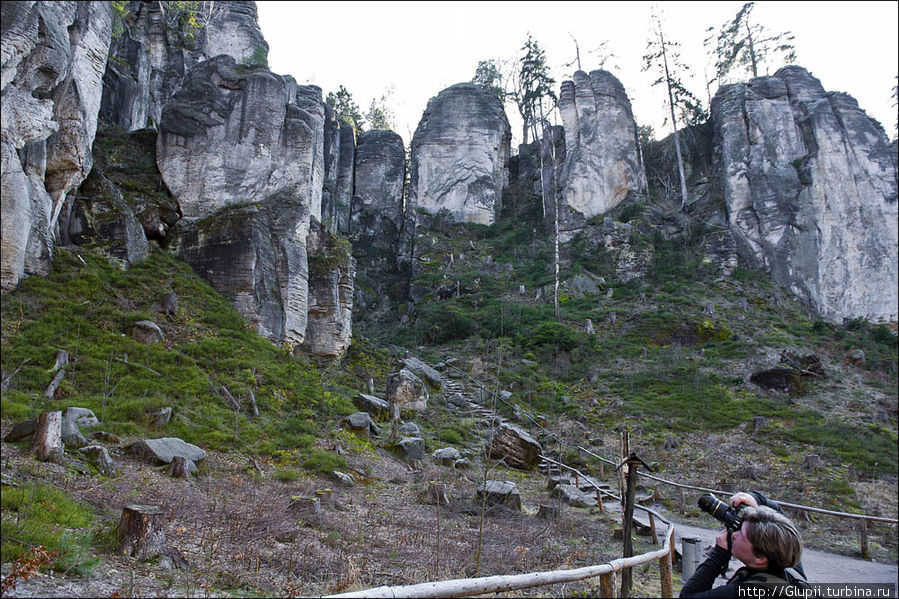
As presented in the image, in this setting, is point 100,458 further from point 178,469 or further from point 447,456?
point 447,456

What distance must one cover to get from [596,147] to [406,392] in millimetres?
26191

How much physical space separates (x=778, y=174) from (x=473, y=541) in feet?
103

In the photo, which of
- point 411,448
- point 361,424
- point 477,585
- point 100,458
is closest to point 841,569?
point 477,585

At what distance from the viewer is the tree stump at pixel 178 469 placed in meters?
7.12

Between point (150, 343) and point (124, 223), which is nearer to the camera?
point (150, 343)

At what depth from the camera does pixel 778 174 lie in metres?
29.8

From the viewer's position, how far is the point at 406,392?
1559 cm

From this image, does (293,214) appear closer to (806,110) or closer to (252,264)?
(252,264)

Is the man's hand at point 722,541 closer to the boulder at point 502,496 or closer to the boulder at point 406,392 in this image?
the boulder at point 502,496

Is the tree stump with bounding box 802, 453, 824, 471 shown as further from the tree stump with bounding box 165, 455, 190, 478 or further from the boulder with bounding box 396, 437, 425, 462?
the tree stump with bounding box 165, 455, 190, 478

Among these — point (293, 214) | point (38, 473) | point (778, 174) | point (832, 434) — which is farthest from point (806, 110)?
point (38, 473)

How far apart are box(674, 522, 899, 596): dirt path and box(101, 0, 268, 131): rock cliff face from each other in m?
21.2

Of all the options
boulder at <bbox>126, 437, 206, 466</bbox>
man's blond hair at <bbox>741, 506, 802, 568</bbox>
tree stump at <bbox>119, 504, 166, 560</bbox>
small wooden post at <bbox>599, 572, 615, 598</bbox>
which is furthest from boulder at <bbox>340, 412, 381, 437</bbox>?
man's blond hair at <bbox>741, 506, 802, 568</bbox>

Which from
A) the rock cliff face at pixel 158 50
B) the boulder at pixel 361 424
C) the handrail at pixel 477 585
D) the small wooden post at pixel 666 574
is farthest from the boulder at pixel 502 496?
the rock cliff face at pixel 158 50
